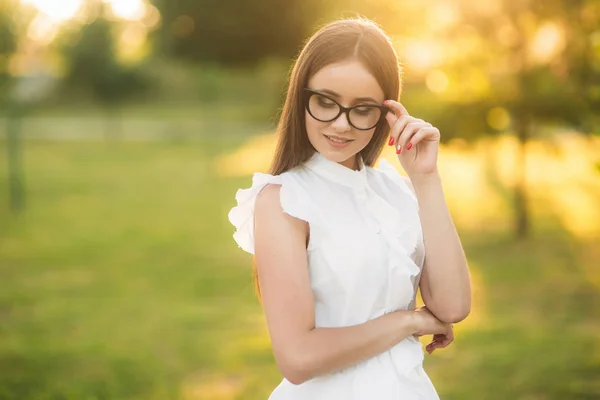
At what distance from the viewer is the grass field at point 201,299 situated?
18.2 feet

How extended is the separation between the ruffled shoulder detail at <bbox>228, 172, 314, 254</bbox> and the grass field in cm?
205

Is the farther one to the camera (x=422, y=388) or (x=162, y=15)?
(x=162, y=15)

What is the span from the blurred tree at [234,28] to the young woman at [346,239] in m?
35.3

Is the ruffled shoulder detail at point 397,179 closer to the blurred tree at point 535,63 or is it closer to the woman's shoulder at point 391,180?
the woman's shoulder at point 391,180

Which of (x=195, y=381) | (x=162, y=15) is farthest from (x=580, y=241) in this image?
(x=162, y=15)

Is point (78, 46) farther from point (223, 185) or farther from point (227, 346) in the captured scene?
→ point (227, 346)

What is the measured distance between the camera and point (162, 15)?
128 feet

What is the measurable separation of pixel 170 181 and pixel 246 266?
8232 millimetres

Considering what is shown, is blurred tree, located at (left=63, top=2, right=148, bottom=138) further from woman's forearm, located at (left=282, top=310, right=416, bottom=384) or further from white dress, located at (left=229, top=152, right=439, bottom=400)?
woman's forearm, located at (left=282, top=310, right=416, bottom=384)

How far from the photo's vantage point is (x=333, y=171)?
6.10 feet

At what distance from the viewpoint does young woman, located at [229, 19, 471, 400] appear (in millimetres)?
1719

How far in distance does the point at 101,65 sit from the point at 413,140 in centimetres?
3102

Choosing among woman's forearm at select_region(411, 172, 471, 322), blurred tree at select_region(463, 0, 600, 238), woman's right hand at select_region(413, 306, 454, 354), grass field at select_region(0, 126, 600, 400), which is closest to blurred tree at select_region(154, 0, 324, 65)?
grass field at select_region(0, 126, 600, 400)

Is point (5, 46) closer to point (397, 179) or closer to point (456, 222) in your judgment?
point (456, 222)
